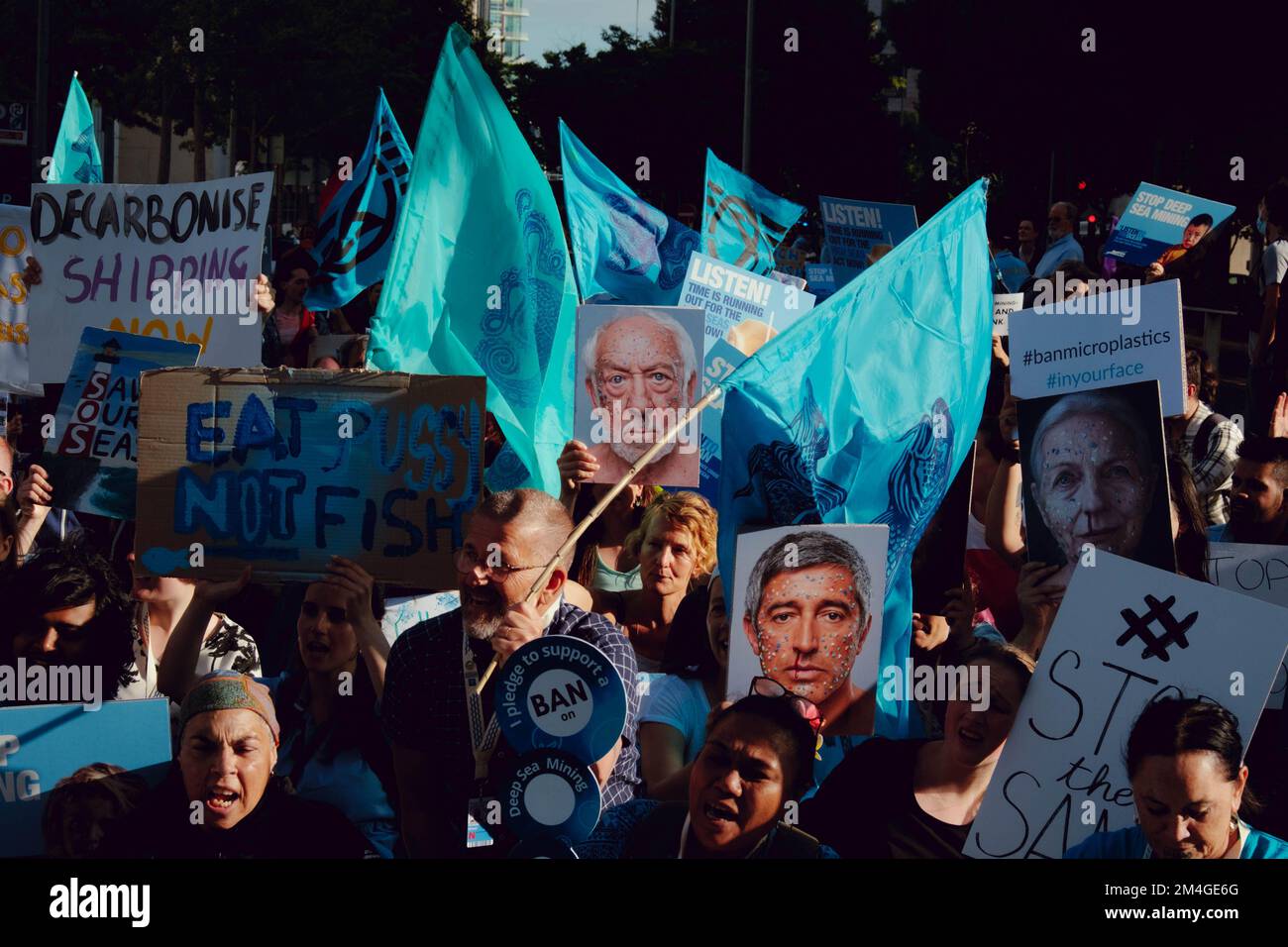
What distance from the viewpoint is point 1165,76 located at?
27766 mm

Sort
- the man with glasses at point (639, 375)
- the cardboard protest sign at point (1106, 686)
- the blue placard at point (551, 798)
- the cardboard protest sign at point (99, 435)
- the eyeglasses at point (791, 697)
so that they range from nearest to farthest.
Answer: the blue placard at point (551, 798), the cardboard protest sign at point (1106, 686), the eyeglasses at point (791, 697), the cardboard protest sign at point (99, 435), the man with glasses at point (639, 375)

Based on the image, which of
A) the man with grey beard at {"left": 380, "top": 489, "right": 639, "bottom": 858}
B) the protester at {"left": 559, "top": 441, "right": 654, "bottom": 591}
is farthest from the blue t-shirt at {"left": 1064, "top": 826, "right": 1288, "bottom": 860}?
the protester at {"left": 559, "top": 441, "right": 654, "bottom": 591}

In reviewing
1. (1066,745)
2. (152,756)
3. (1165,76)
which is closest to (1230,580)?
(1066,745)

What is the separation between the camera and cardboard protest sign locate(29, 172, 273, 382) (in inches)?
266

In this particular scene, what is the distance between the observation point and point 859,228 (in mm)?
13172

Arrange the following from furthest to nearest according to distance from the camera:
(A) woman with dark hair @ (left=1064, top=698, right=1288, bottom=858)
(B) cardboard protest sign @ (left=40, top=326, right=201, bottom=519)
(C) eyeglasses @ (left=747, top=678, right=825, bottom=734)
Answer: (B) cardboard protest sign @ (left=40, top=326, right=201, bottom=519) → (C) eyeglasses @ (left=747, top=678, right=825, bottom=734) → (A) woman with dark hair @ (left=1064, top=698, right=1288, bottom=858)

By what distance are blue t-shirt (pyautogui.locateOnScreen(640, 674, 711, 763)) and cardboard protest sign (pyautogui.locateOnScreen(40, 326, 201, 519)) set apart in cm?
182

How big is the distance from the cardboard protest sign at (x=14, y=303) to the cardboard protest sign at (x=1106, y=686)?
471cm

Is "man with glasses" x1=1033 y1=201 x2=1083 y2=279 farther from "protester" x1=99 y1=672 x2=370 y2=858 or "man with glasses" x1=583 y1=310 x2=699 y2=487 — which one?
"protester" x1=99 y1=672 x2=370 y2=858

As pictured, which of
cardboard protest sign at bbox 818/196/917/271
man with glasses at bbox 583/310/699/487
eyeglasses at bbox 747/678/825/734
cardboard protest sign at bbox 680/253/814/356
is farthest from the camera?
cardboard protest sign at bbox 818/196/917/271

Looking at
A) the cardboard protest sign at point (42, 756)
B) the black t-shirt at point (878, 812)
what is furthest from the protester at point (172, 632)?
the black t-shirt at point (878, 812)

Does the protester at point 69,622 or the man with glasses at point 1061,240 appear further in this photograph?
the man with glasses at point 1061,240

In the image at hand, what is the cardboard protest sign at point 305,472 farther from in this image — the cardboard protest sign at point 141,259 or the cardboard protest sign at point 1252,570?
the cardboard protest sign at point 1252,570

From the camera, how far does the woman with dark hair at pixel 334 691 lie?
4.36 meters
